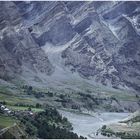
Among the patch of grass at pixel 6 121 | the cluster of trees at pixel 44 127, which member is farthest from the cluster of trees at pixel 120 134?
the patch of grass at pixel 6 121

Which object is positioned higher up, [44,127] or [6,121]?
[6,121]

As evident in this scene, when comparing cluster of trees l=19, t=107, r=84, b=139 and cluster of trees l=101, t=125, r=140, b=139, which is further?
cluster of trees l=101, t=125, r=140, b=139

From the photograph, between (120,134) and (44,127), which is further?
(120,134)

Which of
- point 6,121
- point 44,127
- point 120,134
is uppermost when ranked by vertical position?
point 6,121

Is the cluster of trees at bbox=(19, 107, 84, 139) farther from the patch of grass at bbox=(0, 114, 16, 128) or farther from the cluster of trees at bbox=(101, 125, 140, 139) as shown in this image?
the cluster of trees at bbox=(101, 125, 140, 139)

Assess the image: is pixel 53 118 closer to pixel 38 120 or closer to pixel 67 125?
pixel 67 125

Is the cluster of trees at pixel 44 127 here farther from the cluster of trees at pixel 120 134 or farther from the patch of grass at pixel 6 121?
the cluster of trees at pixel 120 134

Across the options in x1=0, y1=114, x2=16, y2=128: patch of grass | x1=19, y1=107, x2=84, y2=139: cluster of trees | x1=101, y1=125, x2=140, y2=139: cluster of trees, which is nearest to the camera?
x1=0, y1=114, x2=16, y2=128: patch of grass

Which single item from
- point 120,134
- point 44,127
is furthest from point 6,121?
point 120,134

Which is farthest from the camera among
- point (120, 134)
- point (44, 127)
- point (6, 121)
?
point (120, 134)

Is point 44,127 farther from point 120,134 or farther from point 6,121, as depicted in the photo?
point 120,134

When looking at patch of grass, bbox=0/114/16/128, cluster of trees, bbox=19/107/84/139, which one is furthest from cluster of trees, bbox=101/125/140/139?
patch of grass, bbox=0/114/16/128
